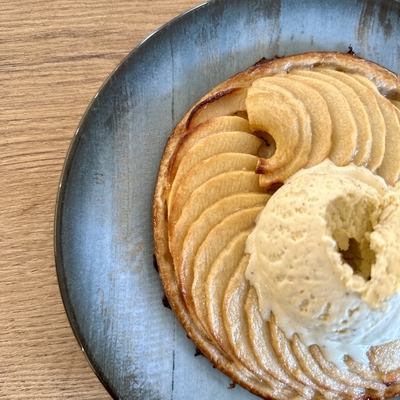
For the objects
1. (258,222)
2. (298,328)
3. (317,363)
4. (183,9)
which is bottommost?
(317,363)

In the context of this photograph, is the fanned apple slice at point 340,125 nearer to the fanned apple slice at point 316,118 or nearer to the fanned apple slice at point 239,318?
the fanned apple slice at point 316,118

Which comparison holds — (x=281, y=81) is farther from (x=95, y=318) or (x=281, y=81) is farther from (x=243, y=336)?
(x=95, y=318)

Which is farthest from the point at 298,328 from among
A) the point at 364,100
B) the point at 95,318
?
the point at 364,100

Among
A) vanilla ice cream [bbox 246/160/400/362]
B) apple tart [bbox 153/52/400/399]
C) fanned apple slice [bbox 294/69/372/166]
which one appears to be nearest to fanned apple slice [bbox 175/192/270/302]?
apple tart [bbox 153/52/400/399]

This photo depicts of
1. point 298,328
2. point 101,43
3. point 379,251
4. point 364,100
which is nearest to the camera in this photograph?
point 379,251

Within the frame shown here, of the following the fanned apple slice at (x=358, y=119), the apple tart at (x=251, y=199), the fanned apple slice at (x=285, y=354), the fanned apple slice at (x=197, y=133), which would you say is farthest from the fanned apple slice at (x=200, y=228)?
the fanned apple slice at (x=358, y=119)

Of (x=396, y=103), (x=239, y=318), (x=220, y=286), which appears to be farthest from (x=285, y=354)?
(x=396, y=103)
